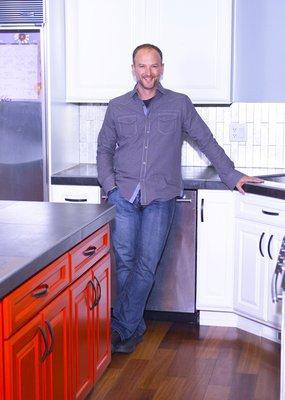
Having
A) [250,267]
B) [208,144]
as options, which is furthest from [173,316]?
[208,144]

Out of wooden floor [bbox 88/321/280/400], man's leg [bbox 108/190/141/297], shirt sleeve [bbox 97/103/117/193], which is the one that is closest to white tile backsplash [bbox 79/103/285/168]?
shirt sleeve [bbox 97/103/117/193]

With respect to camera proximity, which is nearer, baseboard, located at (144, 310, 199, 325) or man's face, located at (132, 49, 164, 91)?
man's face, located at (132, 49, 164, 91)

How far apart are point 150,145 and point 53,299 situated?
1.60 metres

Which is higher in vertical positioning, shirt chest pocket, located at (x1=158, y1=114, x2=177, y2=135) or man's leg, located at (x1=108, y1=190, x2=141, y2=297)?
shirt chest pocket, located at (x1=158, y1=114, x2=177, y2=135)

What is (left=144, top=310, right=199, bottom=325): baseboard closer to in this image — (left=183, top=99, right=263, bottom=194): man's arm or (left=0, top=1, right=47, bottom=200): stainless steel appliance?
(left=183, top=99, right=263, bottom=194): man's arm

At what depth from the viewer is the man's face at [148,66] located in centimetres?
401

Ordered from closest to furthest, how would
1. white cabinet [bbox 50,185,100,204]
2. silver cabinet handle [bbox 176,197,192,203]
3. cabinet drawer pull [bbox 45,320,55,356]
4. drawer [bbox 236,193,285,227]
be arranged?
cabinet drawer pull [bbox 45,320,55,356] → drawer [bbox 236,193,285,227] → silver cabinet handle [bbox 176,197,192,203] → white cabinet [bbox 50,185,100,204]

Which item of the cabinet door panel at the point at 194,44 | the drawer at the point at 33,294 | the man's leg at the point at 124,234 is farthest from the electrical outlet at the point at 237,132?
the drawer at the point at 33,294

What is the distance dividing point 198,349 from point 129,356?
0.38 m

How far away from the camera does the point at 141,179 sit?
407cm

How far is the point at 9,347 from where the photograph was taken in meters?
2.23

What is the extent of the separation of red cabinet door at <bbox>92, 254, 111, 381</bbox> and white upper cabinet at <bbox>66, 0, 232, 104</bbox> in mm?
1557

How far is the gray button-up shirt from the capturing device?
4082 millimetres

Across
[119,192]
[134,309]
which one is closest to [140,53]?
[119,192]
